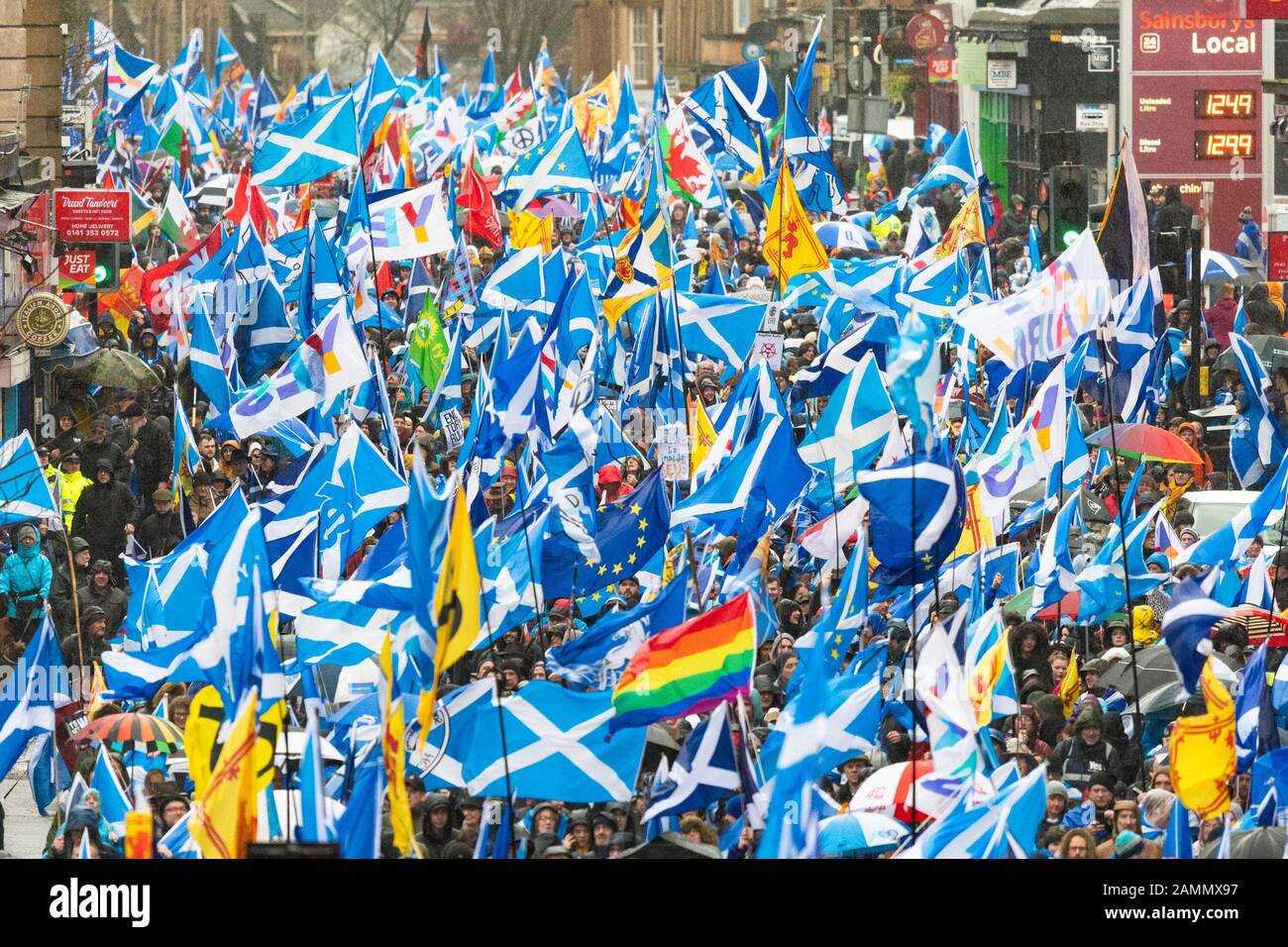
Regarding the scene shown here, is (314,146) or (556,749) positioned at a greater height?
(314,146)

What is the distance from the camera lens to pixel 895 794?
42.8 feet

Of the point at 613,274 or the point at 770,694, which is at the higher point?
the point at 613,274

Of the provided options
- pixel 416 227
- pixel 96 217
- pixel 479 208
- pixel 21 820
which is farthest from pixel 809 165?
pixel 21 820

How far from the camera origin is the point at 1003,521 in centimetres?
1806

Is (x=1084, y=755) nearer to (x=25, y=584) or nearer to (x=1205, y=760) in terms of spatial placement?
(x=1205, y=760)

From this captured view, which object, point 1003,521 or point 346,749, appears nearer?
point 346,749

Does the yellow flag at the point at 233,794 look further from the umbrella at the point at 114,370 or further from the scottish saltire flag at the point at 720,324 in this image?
the umbrella at the point at 114,370

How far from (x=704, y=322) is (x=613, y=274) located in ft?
6.20

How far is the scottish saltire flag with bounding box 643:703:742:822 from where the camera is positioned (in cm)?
1276

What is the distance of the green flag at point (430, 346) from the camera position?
23.4 metres

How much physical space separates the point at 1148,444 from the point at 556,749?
27.3 feet

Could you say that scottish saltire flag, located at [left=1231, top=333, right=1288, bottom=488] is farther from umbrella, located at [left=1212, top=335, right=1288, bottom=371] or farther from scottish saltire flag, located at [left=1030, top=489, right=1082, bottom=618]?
scottish saltire flag, located at [left=1030, top=489, right=1082, bottom=618]
